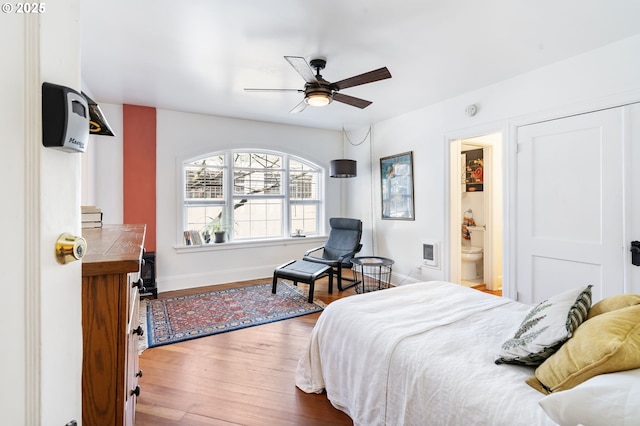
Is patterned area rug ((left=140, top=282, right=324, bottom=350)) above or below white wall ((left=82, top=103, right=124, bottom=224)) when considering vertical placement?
below

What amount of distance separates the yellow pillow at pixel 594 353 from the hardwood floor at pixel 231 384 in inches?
44.5

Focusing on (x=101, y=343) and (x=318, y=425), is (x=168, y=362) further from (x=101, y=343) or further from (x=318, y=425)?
(x=101, y=343)

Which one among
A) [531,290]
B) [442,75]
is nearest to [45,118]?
[442,75]

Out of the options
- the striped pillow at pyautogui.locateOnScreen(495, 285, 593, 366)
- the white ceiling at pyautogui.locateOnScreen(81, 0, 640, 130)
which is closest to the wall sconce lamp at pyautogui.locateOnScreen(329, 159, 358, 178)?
the white ceiling at pyautogui.locateOnScreen(81, 0, 640, 130)

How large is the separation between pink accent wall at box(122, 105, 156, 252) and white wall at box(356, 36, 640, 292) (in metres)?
3.26

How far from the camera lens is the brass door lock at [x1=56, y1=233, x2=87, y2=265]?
50 cm

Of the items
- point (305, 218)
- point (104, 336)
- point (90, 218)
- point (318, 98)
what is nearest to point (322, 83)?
point (318, 98)

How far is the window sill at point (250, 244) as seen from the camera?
4.41m

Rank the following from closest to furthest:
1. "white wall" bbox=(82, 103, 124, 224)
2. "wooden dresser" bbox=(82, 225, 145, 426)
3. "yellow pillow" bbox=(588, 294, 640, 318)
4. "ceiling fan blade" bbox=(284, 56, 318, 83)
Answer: "wooden dresser" bbox=(82, 225, 145, 426) < "yellow pillow" bbox=(588, 294, 640, 318) < "ceiling fan blade" bbox=(284, 56, 318, 83) < "white wall" bbox=(82, 103, 124, 224)

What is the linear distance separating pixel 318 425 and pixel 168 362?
1.36 metres

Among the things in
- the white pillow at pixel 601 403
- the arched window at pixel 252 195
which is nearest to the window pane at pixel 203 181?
the arched window at pixel 252 195

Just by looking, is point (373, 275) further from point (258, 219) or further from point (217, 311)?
point (217, 311)

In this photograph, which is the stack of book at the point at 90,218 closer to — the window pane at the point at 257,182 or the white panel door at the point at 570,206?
the window pane at the point at 257,182

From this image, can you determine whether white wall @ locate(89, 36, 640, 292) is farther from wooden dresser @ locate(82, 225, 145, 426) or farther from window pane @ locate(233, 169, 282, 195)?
wooden dresser @ locate(82, 225, 145, 426)
